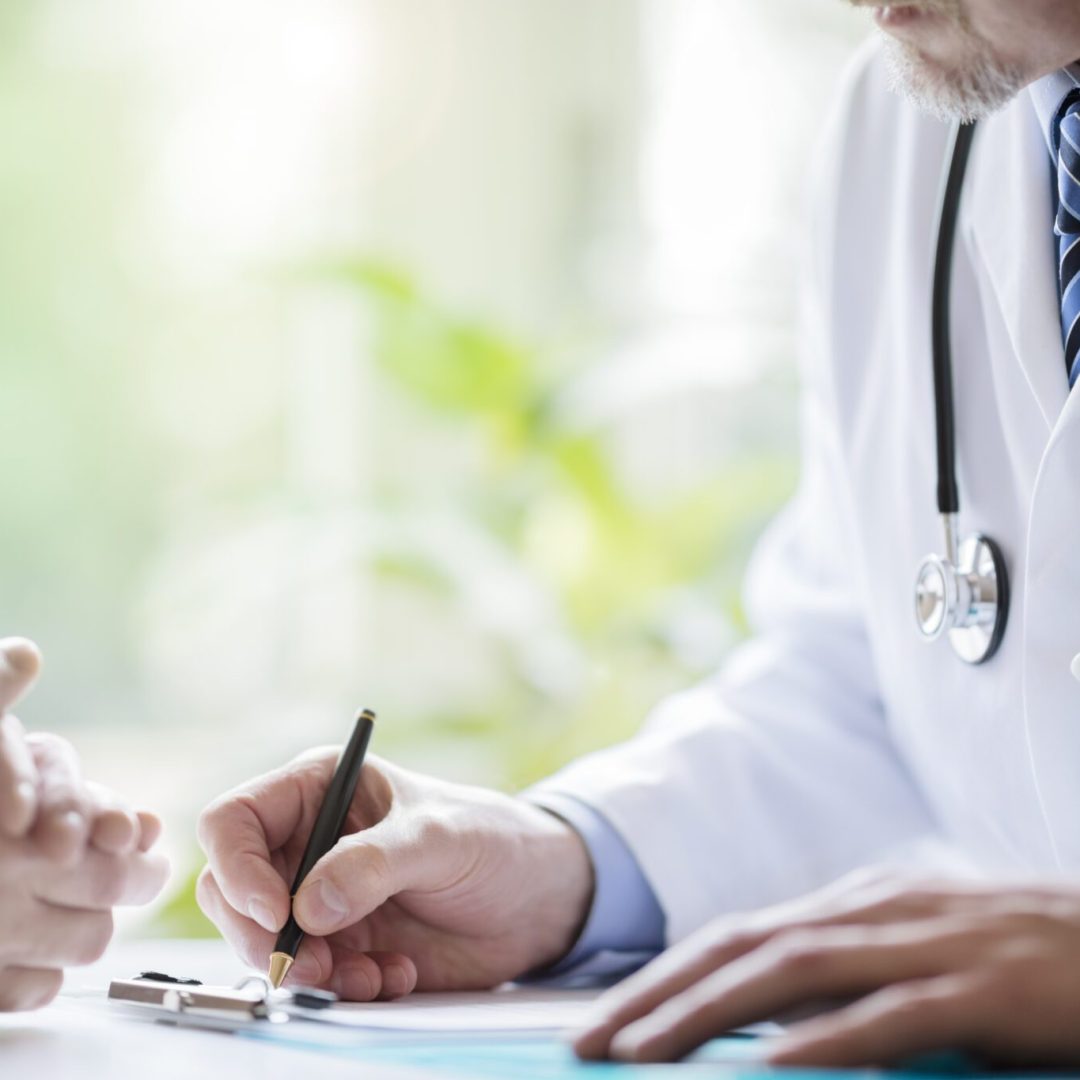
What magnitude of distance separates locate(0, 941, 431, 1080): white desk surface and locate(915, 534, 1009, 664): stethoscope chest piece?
19.6 inches

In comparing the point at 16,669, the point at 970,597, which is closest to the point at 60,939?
the point at 16,669

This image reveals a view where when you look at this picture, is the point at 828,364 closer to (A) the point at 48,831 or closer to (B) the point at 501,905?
(B) the point at 501,905

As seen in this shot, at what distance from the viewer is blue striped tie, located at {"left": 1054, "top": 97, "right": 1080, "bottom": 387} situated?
2.70 feet

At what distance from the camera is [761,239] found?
93.7 inches

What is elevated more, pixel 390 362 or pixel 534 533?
pixel 390 362

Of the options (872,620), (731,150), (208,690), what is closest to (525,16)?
(731,150)

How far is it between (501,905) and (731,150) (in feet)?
6.02

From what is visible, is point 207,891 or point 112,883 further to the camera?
point 207,891

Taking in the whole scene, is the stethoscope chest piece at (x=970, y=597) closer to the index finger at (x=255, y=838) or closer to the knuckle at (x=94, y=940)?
the index finger at (x=255, y=838)

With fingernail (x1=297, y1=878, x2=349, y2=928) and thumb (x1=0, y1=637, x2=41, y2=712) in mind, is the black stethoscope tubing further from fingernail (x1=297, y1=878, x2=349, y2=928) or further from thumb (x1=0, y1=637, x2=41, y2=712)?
thumb (x1=0, y1=637, x2=41, y2=712)

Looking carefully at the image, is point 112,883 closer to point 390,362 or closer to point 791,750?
point 791,750

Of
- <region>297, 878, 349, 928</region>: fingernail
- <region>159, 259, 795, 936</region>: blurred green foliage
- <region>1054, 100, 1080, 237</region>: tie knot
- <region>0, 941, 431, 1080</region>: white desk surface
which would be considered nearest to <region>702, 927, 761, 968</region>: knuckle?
<region>0, 941, 431, 1080</region>: white desk surface

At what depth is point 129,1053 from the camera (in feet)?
1.74

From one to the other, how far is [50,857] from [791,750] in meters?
0.59
